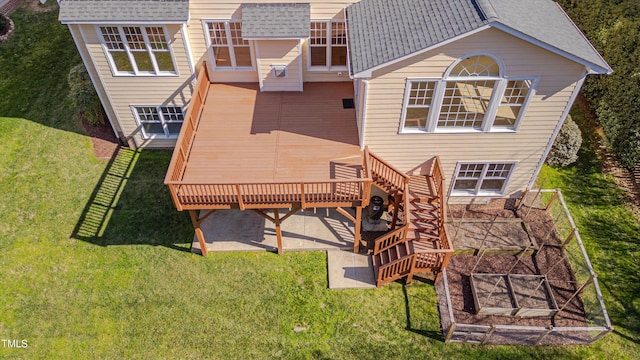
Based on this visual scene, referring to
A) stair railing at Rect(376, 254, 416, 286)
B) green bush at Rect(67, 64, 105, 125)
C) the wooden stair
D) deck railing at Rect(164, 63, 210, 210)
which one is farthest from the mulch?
green bush at Rect(67, 64, 105, 125)

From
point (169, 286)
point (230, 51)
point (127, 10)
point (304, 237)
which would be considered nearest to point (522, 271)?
point (304, 237)

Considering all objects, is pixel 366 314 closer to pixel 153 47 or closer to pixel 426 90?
pixel 426 90

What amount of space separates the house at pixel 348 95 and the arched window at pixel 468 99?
47 mm

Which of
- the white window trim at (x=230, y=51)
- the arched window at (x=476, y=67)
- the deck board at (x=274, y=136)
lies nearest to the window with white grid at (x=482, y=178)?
the arched window at (x=476, y=67)

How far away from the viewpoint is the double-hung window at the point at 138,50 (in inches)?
628

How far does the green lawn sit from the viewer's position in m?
13.5

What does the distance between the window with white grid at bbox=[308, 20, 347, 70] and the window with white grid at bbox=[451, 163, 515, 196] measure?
6.42 m

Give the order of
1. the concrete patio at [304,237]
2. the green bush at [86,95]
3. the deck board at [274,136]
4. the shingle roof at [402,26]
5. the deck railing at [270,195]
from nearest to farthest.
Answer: the shingle roof at [402,26] < the deck railing at [270,195] < the deck board at [274,136] < the concrete patio at [304,237] < the green bush at [86,95]

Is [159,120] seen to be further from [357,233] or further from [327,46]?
[357,233]

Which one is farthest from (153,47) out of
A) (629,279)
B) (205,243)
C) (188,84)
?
(629,279)

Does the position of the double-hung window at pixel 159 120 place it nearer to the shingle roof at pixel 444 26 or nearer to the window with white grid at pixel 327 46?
the window with white grid at pixel 327 46

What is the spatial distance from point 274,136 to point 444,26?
6880mm

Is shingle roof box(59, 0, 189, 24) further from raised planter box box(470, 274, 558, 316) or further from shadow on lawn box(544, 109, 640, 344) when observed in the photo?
shadow on lawn box(544, 109, 640, 344)

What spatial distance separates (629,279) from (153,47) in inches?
773
